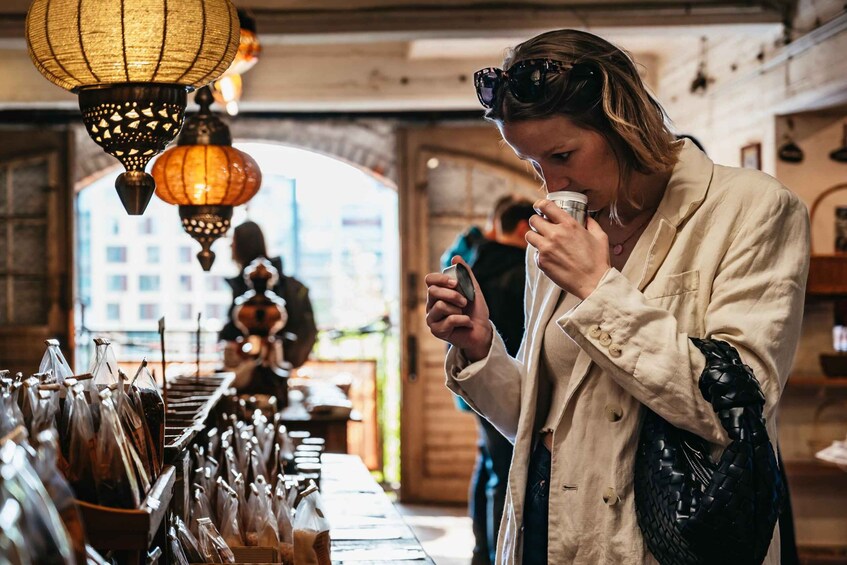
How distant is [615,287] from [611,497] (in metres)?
0.34

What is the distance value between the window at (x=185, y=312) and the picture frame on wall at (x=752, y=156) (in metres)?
7.05

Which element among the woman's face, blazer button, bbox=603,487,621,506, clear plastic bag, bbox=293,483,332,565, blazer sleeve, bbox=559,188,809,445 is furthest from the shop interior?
blazer button, bbox=603,487,621,506

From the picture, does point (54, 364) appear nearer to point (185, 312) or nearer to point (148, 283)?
point (185, 312)

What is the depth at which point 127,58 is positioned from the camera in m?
1.86

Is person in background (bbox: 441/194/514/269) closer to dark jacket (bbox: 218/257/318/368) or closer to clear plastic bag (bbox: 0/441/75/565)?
dark jacket (bbox: 218/257/318/368)

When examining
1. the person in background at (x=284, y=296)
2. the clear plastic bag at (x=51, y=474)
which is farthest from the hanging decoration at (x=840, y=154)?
the clear plastic bag at (x=51, y=474)

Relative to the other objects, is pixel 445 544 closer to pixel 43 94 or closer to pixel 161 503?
pixel 43 94

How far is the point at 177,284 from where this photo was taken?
1084 cm

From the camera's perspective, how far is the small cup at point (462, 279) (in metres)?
1.82

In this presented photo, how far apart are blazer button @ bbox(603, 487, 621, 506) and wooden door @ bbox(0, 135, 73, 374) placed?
593cm

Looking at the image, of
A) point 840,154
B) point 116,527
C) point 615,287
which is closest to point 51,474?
point 116,527

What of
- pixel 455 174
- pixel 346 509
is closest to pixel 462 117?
pixel 455 174

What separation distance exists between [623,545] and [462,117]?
228 inches

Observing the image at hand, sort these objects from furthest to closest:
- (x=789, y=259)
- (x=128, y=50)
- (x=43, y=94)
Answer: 1. (x=43, y=94)
2. (x=128, y=50)
3. (x=789, y=259)
